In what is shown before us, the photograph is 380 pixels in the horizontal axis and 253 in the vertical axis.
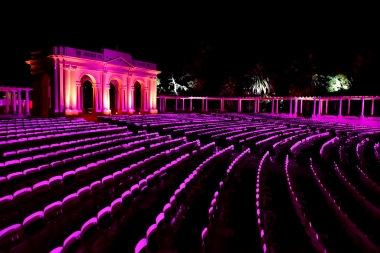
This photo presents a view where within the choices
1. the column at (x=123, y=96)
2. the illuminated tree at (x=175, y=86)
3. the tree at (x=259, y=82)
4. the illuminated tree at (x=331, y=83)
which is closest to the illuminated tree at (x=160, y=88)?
the illuminated tree at (x=175, y=86)

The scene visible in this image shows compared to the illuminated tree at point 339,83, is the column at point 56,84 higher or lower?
lower

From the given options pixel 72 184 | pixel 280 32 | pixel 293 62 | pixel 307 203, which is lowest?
pixel 307 203

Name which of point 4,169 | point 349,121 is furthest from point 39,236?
point 349,121

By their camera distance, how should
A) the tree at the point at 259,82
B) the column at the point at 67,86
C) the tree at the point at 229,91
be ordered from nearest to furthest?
the column at the point at 67,86 → the tree at the point at 259,82 → the tree at the point at 229,91

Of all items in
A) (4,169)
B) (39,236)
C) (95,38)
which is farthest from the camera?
(95,38)

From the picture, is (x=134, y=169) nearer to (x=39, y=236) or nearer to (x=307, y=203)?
(x=39, y=236)

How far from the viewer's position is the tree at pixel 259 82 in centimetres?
5656

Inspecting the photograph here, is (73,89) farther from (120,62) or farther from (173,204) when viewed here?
(173,204)

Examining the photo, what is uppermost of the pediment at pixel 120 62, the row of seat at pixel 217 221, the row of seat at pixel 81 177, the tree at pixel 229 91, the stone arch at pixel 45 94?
the pediment at pixel 120 62

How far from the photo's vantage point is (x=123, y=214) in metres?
7.06

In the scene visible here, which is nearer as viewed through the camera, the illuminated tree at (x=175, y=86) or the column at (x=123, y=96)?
the column at (x=123, y=96)

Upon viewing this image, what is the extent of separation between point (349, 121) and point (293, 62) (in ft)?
73.4

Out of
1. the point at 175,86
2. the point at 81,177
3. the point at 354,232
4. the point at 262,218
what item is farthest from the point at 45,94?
the point at 354,232

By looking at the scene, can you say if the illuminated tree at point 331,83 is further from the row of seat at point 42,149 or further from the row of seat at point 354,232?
the row of seat at point 354,232
